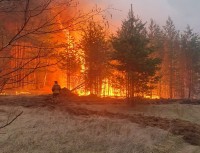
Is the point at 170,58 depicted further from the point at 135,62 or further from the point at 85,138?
the point at 85,138

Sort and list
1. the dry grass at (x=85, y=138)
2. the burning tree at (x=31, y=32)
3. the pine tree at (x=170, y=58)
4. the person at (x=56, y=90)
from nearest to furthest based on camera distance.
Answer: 1. the burning tree at (x=31, y=32)
2. the dry grass at (x=85, y=138)
3. the person at (x=56, y=90)
4. the pine tree at (x=170, y=58)

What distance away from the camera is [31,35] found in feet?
9.11

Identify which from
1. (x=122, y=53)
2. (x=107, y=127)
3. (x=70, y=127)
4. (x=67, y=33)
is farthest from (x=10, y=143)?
(x=122, y=53)

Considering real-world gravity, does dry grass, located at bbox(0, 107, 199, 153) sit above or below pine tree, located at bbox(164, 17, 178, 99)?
below

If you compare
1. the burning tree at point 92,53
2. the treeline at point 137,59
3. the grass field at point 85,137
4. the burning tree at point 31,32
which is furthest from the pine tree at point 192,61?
the burning tree at point 31,32

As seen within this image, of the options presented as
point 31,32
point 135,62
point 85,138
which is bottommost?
point 85,138

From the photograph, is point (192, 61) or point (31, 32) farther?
point (192, 61)

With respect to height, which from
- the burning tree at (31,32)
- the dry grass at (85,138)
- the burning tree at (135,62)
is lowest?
the dry grass at (85,138)

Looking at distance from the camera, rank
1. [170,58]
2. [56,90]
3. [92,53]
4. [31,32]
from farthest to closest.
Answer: [170,58]
[56,90]
[92,53]
[31,32]

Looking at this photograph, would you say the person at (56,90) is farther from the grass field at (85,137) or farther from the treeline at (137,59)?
the grass field at (85,137)

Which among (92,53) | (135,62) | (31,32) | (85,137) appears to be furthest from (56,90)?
(31,32)

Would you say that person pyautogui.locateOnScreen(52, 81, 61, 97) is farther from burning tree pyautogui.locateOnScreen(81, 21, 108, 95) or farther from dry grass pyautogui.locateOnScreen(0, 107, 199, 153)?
dry grass pyautogui.locateOnScreen(0, 107, 199, 153)

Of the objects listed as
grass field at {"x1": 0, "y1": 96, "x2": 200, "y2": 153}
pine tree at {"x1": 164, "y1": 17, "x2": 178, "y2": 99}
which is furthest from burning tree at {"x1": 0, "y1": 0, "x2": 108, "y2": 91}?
pine tree at {"x1": 164, "y1": 17, "x2": 178, "y2": 99}

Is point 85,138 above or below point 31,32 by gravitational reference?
below
